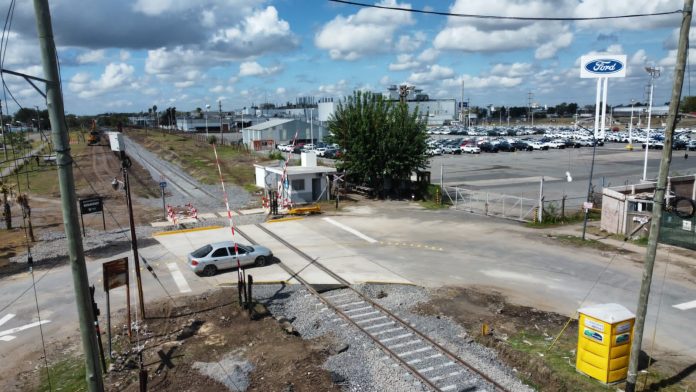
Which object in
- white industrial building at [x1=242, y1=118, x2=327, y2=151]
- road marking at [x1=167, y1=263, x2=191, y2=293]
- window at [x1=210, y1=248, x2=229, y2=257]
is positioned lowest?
road marking at [x1=167, y1=263, x2=191, y2=293]

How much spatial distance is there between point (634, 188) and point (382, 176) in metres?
17.5

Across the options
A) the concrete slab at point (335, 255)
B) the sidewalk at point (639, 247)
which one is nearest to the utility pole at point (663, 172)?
the concrete slab at point (335, 255)

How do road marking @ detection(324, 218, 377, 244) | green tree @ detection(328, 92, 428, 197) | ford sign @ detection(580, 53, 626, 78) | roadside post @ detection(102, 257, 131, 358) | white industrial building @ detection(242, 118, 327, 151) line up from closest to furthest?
roadside post @ detection(102, 257, 131, 358) < road marking @ detection(324, 218, 377, 244) < green tree @ detection(328, 92, 428, 197) < ford sign @ detection(580, 53, 626, 78) < white industrial building @ detection(242, 118, 327, 151)

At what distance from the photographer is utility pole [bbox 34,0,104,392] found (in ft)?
19.2

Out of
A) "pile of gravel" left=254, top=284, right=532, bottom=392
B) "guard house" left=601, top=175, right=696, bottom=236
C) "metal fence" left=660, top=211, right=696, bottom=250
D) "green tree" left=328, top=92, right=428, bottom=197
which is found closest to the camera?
"pile of gravel" left=254, top=284, right=532, bottom=392

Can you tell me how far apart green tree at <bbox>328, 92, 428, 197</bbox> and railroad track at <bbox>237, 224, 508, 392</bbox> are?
20363mm

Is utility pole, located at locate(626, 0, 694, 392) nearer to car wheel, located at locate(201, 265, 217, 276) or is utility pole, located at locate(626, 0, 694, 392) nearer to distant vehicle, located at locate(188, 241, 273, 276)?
distant vehicle, located at locate(188, 241, 273, 276)

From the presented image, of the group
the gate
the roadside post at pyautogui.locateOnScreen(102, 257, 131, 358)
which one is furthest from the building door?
the roadside post at pyautogui.locateOnScreen(102, 257, 131, 358)

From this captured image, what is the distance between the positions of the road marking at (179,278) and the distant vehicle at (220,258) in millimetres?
604

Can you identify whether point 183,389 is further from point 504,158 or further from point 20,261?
point 504,158

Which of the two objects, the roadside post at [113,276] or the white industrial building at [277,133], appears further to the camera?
the white industrial building at [277,133]

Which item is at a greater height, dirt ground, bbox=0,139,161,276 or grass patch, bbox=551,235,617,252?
dirt ground, bbox=0,139,161,276

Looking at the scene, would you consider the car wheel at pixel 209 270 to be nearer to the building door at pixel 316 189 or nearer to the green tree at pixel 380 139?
the building door at pixel 316 189

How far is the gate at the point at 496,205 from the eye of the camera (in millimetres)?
31906
